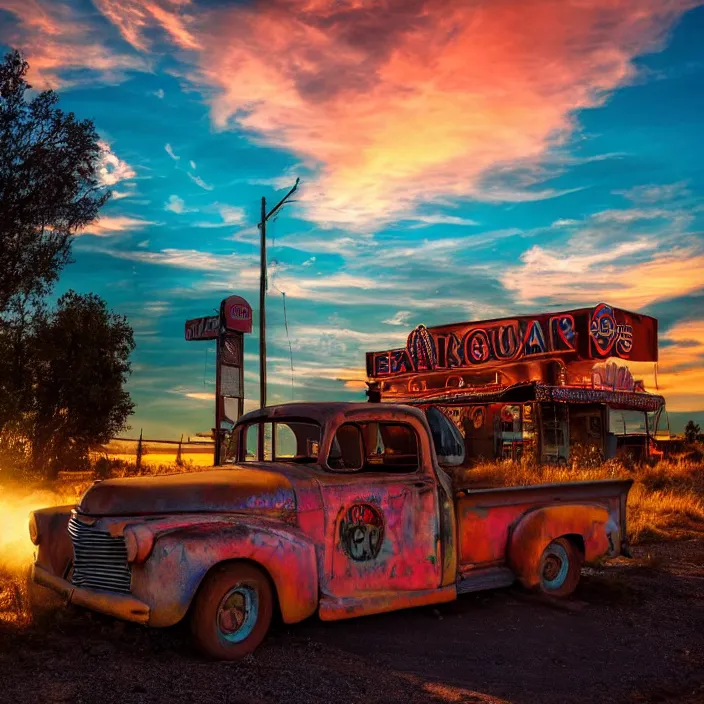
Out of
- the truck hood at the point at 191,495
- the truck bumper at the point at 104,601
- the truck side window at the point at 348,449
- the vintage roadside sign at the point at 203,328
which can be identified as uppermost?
the vintage roadside sign at the point at 203,328

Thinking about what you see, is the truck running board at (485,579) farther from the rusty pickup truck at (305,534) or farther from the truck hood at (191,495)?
the truck hood at (191,495)

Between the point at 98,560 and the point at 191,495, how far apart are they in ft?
2.58

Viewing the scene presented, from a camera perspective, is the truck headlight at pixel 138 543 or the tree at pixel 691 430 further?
the tree at pixel 691 430

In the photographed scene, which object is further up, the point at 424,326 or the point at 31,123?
the point at 31,123

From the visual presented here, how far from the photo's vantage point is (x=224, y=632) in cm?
534

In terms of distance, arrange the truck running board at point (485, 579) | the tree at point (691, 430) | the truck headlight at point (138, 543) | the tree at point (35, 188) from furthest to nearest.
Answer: the tree at point (691, 430) < the tree at point (35, 188) < the truck running board at point (485, 579) < the truck headlight at point (138, 543)

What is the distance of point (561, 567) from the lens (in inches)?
308

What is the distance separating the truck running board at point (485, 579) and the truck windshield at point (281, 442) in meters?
1.81

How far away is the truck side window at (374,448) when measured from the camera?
6.44m

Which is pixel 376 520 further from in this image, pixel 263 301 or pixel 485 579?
pixel 263 301

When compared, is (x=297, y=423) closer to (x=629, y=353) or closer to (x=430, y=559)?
(x=430, y=559)

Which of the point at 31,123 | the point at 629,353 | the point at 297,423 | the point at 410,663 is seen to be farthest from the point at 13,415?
the point at 629,353

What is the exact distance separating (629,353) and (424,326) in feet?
25.8

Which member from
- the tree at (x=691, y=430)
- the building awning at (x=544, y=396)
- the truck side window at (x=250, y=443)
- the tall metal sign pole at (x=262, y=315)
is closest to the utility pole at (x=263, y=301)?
the tall metal sign pole at (x=262, y=315)
